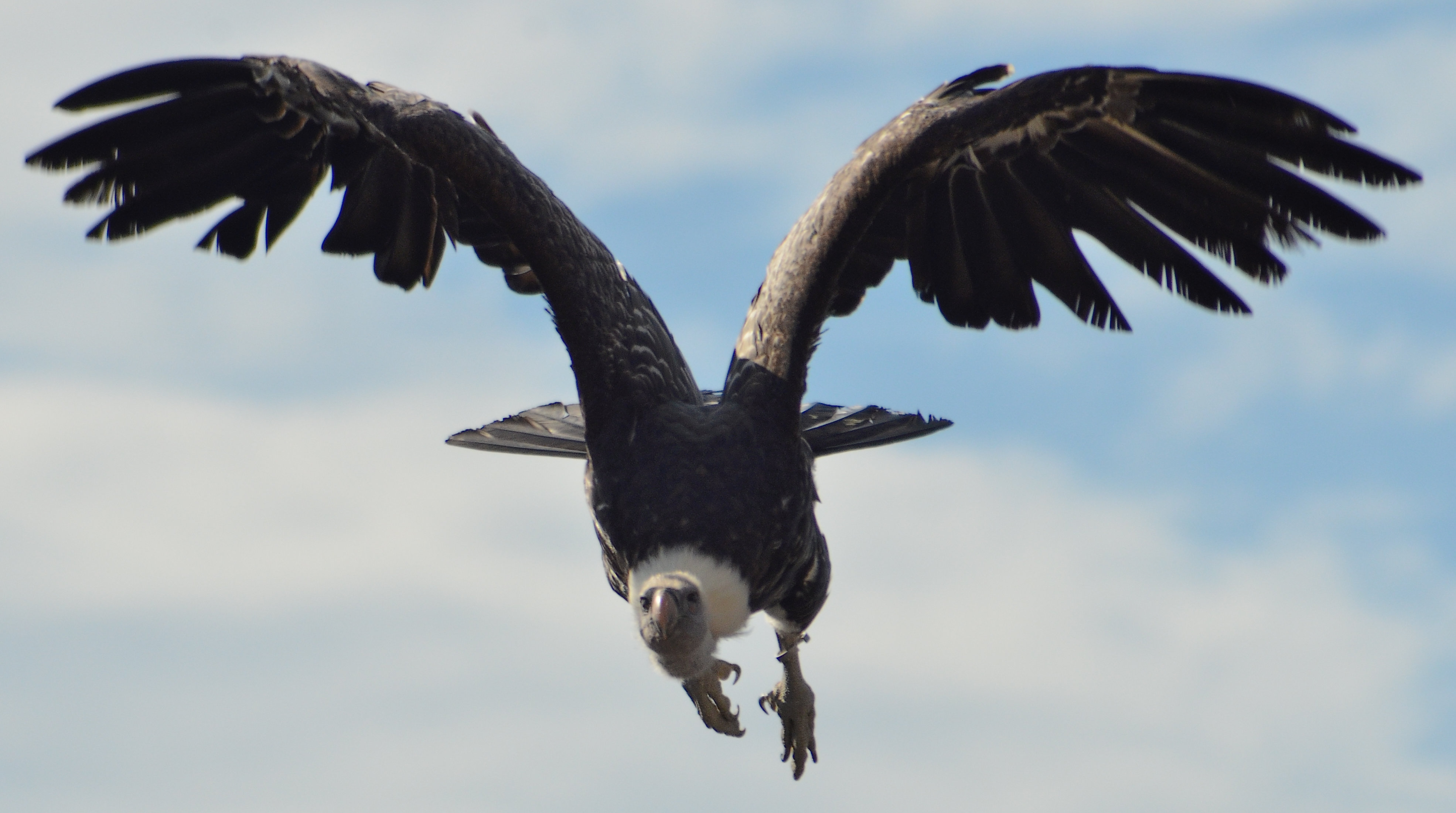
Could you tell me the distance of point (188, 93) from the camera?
21.8 ft

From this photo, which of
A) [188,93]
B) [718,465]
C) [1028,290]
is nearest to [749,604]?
[718,465]

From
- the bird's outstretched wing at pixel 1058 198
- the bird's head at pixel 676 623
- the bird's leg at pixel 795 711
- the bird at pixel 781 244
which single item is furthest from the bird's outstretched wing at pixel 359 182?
the bird's leg at pixel 795 711

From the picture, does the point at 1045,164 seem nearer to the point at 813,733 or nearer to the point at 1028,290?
the point at 1028,290

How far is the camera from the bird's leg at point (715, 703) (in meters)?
6.65

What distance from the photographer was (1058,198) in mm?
6641

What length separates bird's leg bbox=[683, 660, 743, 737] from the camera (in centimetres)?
665

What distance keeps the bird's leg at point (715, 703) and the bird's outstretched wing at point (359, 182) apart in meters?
1.33

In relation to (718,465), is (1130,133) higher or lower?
higher

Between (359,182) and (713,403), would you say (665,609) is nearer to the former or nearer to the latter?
(713,403)

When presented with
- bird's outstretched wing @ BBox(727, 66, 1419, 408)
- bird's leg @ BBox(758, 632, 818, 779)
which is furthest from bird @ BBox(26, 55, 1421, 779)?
bird's leg @ BBox(758, 632, 818, 779)

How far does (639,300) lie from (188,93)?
2296mm

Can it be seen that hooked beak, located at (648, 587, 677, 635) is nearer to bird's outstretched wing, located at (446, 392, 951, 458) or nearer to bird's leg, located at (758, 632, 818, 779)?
bird's outstretched wing, located at (446, 392, 951, 458)

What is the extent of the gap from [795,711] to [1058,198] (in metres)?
3.03

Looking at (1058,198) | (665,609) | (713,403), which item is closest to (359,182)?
(713,403)
